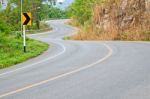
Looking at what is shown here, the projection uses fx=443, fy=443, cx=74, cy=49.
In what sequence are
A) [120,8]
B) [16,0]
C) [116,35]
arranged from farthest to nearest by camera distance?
[16,0], [120,8], [116,35]

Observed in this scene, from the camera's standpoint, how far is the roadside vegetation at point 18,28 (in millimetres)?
25906

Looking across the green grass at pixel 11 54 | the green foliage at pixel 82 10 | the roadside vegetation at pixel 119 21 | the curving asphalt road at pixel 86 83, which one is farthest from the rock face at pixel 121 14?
the green foliage at pixel 82 10

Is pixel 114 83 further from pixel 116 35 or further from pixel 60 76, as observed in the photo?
pixel 116 35

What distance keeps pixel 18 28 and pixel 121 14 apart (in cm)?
4305

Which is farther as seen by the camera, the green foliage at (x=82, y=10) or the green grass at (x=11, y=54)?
the green foliage at (x=82, y=10)

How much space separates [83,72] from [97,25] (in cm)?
3407

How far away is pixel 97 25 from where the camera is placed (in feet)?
163

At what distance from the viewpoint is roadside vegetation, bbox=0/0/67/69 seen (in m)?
25.9

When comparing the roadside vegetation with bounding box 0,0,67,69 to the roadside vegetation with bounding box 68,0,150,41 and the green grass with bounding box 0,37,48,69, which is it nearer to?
the green grass with bounding box 0,37,48,69

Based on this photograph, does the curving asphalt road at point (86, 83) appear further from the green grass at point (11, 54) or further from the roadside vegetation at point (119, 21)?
the roadside vegetation at point (119, 21)

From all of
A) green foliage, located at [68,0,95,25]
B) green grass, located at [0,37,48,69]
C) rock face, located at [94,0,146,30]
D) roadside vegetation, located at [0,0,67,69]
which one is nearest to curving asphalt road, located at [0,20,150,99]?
green grass, located at [0,37,48,69]

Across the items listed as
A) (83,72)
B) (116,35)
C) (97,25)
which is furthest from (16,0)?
(83,72)

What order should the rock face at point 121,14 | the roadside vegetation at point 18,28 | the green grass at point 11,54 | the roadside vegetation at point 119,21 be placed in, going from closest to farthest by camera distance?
the green grass at point 11,54
the roadside vegetation at point 18,28
the roadside vegetation at point 119,21
the rock face at point 121,14

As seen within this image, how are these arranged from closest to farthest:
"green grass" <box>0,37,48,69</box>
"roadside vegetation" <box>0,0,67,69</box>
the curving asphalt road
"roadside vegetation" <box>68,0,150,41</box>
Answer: the curving asphalt road < "green grass" <box>0,37,48,69</box> < "roadside vegetation" <box>0,0,67,69</box> < "roadside vegetation" <box>68,0,150,41</box>
